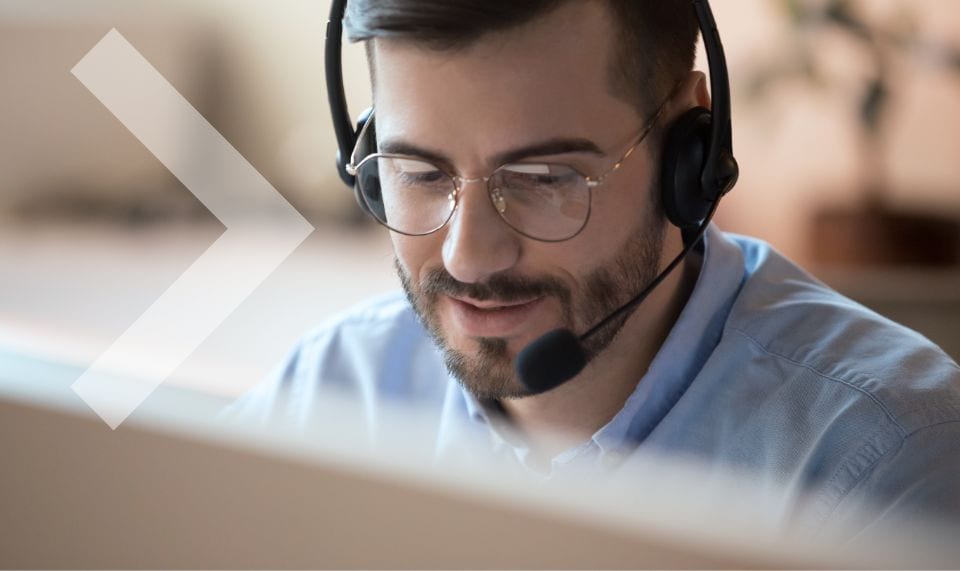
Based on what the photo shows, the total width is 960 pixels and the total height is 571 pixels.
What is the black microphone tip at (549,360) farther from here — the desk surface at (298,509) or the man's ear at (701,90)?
the desk surface at (298,509)

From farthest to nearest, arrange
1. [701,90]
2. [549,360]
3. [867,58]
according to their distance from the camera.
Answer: [867,58] < [701,90] < [549,360]

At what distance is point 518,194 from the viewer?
38.9 inches

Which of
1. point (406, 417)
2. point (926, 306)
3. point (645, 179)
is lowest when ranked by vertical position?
point (926, 306)

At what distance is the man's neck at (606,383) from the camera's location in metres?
1.12

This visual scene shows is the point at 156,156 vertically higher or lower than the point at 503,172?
lower

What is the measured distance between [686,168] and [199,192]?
2482 millimetres

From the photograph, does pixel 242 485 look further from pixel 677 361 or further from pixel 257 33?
pixel 257 33

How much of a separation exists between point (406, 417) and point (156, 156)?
2977 millimetres

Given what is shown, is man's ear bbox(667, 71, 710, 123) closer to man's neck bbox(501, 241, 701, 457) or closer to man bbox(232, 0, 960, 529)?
man bbox(232, 0, 960, 529)

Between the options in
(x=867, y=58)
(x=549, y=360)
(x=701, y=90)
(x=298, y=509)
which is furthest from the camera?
(x=867, y=58)

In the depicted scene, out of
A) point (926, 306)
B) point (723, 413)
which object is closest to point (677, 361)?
point (723, 413)

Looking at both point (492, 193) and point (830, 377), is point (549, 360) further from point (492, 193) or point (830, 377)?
point (830, 377)

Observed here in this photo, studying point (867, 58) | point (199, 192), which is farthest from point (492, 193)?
point (199, 192)

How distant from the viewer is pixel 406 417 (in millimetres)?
344
